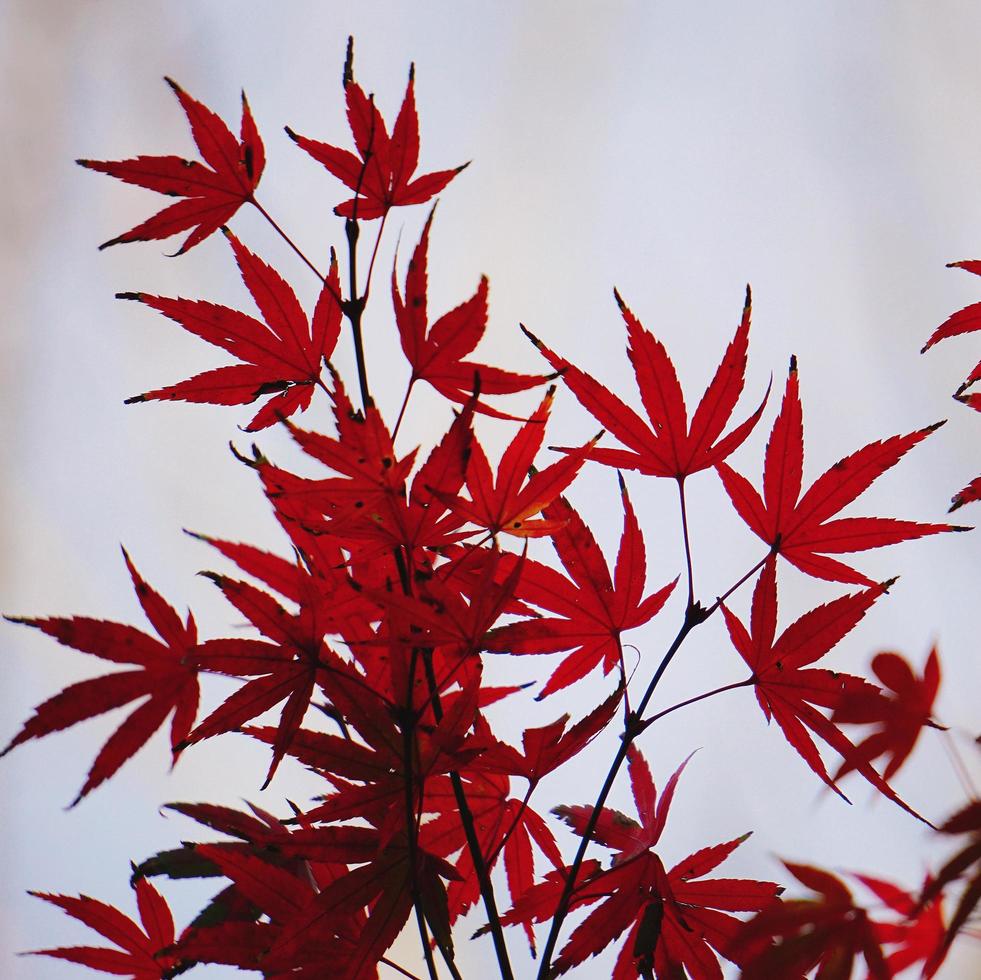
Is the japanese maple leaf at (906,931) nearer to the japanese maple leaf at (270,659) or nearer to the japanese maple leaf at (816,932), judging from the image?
the japanese maple leaf at (816,932)

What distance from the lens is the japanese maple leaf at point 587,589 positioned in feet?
2.17

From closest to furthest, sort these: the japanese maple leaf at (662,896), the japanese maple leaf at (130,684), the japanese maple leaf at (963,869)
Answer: the japanese maple leaf at (963,869) < the japanese maple leaf at (130,684) < the japanese maple leaf at (662,896)

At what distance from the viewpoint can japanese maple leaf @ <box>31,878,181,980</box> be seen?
692mm

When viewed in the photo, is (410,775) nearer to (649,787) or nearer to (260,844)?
(260,844)

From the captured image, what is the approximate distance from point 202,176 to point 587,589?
0.44 metres

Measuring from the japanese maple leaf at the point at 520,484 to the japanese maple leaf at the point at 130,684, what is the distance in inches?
8.6

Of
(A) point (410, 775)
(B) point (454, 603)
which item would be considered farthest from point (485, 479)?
(A) point (410, 775)

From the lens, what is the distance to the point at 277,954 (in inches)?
22.0

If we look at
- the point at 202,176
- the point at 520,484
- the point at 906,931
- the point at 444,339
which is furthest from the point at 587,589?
the point at 202,176

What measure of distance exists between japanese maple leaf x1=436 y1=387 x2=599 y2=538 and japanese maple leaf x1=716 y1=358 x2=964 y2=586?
145mm

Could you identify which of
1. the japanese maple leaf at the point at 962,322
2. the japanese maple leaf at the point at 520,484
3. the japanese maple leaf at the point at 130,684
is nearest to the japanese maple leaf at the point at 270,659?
the japanese maple leaf at the point at 130,684

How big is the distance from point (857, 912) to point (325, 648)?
0.35 meters

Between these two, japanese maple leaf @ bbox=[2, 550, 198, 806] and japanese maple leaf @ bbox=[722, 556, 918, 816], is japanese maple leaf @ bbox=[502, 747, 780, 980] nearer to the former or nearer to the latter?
japanese maple leaf @ bbox=[722, 556, 918, 816]

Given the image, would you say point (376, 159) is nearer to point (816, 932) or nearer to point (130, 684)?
point (130, 684)
